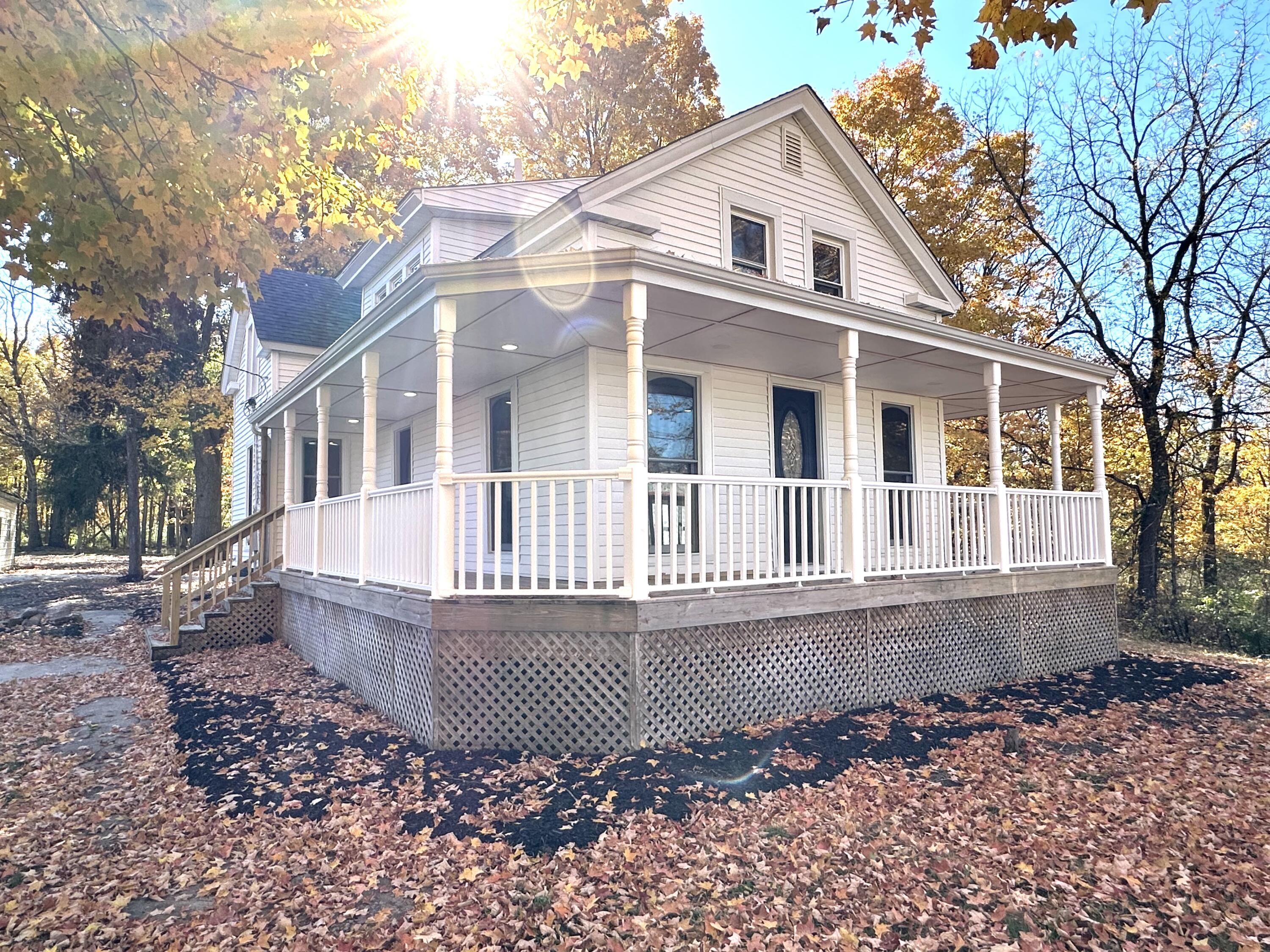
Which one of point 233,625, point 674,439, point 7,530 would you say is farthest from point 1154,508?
point 7,530

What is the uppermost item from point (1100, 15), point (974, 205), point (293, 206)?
point (1100, 15)

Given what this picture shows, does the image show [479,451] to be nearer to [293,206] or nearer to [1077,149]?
[293,206]

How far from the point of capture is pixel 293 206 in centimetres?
541

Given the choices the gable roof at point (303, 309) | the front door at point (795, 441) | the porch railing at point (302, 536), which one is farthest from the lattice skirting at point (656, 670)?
the gable roof at point (303, 309)

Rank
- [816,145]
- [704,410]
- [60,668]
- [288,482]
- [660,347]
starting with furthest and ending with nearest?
1. [288,482]
2. [816,145]
3. [60,668]
4. [704,410]
5. [660,347]

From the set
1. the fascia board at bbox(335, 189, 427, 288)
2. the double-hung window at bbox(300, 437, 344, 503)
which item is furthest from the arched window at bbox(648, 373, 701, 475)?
the double-hung window at bbox(300, 437, 344, 503)

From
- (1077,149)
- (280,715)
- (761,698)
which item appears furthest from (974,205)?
(280,715)

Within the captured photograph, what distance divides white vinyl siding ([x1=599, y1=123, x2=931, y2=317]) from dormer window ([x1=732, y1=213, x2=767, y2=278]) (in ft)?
0.66

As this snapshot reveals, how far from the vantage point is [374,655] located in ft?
24.3

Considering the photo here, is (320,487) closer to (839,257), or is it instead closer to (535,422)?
(535,422)

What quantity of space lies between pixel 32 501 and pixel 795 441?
33967 millimetres

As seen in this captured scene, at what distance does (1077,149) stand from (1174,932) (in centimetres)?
1674

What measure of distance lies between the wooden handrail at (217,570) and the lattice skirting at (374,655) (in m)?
1.60

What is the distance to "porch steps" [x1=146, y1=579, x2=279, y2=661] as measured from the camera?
10281 mm
